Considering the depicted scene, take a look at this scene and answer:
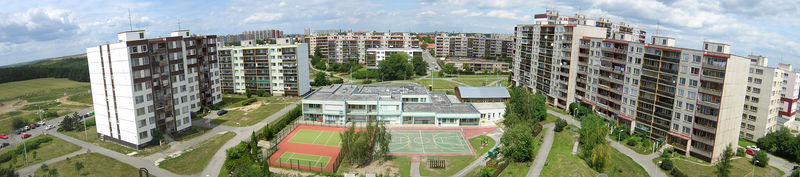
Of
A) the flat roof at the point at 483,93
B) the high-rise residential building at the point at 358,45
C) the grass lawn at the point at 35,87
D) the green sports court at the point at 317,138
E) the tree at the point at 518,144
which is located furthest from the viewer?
the high-rise residential building at the point at 358,45

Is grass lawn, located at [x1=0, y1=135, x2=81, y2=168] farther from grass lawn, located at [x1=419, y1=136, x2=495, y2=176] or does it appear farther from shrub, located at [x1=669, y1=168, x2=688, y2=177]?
shrub, located at [x1=669, y1=168, x2=688, y2=177]

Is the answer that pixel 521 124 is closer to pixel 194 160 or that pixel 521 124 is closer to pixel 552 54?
pixel 552 54

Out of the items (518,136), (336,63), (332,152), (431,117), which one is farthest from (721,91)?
(336,63)

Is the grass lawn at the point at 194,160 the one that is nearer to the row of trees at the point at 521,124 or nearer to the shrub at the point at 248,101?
the shrub at the point at 248,101

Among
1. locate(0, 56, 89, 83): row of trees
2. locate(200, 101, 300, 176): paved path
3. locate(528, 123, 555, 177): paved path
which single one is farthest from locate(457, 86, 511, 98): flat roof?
locate(0, 56, 89, 83): row of trees

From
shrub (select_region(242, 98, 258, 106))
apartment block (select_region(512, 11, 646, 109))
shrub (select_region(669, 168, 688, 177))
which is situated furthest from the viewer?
shrub (select_region(242, 98, 258, 106))

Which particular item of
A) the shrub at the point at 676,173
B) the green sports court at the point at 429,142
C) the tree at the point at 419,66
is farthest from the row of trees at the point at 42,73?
the shrub at the point at 676,173
